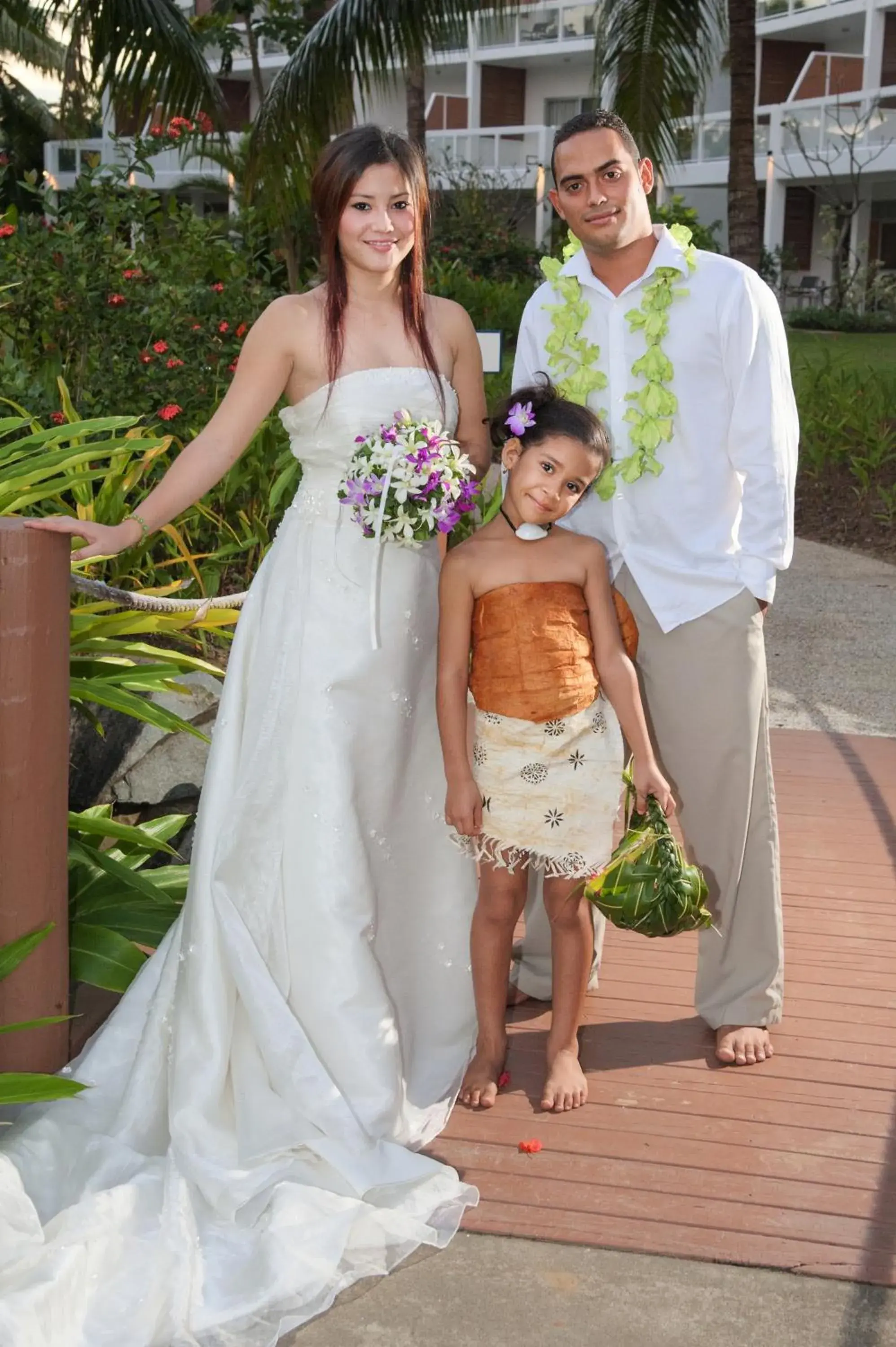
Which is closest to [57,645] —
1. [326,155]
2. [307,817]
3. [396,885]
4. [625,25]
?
[307,817]

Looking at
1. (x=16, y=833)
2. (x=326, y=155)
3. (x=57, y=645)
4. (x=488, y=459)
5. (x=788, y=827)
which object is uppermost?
(x=326, y=155)

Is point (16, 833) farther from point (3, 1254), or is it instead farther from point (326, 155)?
point (326, 155)

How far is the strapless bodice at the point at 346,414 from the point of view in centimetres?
323

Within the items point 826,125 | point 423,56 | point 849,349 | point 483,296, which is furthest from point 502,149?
point 423,56

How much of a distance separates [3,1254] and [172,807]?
286cm

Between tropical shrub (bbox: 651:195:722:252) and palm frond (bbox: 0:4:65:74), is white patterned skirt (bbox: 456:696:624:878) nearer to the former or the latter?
tropical shrub (bbox: 651:195:722:252)

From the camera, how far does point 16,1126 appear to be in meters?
3.07

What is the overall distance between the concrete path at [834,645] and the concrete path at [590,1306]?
13.6 feet

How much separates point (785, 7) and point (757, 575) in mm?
34242

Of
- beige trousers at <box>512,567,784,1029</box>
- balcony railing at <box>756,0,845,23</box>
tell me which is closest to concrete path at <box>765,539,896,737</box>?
beige trousers at <box>512,567,784,1029</box>

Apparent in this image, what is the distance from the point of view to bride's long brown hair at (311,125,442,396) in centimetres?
315

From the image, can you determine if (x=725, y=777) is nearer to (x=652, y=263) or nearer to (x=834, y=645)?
(x=652, y=263)

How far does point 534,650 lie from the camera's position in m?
3.21

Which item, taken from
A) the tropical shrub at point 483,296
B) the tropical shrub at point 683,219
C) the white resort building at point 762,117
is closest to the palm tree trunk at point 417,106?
the tropical shrub at point 483,296
